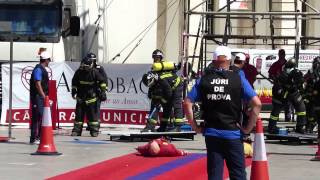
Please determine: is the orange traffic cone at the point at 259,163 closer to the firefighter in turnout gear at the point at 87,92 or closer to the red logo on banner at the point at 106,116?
the firefighter in turnout gear at the point at 87,92

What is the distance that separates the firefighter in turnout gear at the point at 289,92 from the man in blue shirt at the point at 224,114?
30.6ft

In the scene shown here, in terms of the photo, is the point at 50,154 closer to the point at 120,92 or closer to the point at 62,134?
the point at 62,134

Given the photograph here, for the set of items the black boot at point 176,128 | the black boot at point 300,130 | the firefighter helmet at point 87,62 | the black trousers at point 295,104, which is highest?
the firefighter helmet at point 87,62

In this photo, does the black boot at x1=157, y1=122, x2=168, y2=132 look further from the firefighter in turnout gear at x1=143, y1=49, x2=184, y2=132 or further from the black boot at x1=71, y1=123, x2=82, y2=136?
the black boot at x1=71, y1=123, x2=82, y2=136

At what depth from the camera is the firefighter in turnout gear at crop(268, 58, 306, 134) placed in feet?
59.2

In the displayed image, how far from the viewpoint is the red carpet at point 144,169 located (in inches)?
460

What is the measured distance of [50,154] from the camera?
46.4ft

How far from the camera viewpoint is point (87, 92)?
18.2 metres

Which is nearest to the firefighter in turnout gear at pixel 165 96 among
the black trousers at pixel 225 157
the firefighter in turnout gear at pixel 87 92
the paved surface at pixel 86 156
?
the paved surface at pixel 86 156

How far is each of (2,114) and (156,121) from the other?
5550 mm

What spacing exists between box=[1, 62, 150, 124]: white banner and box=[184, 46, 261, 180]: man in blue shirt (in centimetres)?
1250

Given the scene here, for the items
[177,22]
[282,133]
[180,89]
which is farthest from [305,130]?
[177,22]

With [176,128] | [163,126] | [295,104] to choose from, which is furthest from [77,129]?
[295,104]

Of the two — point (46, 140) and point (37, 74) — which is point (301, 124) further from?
point (46, 140)
